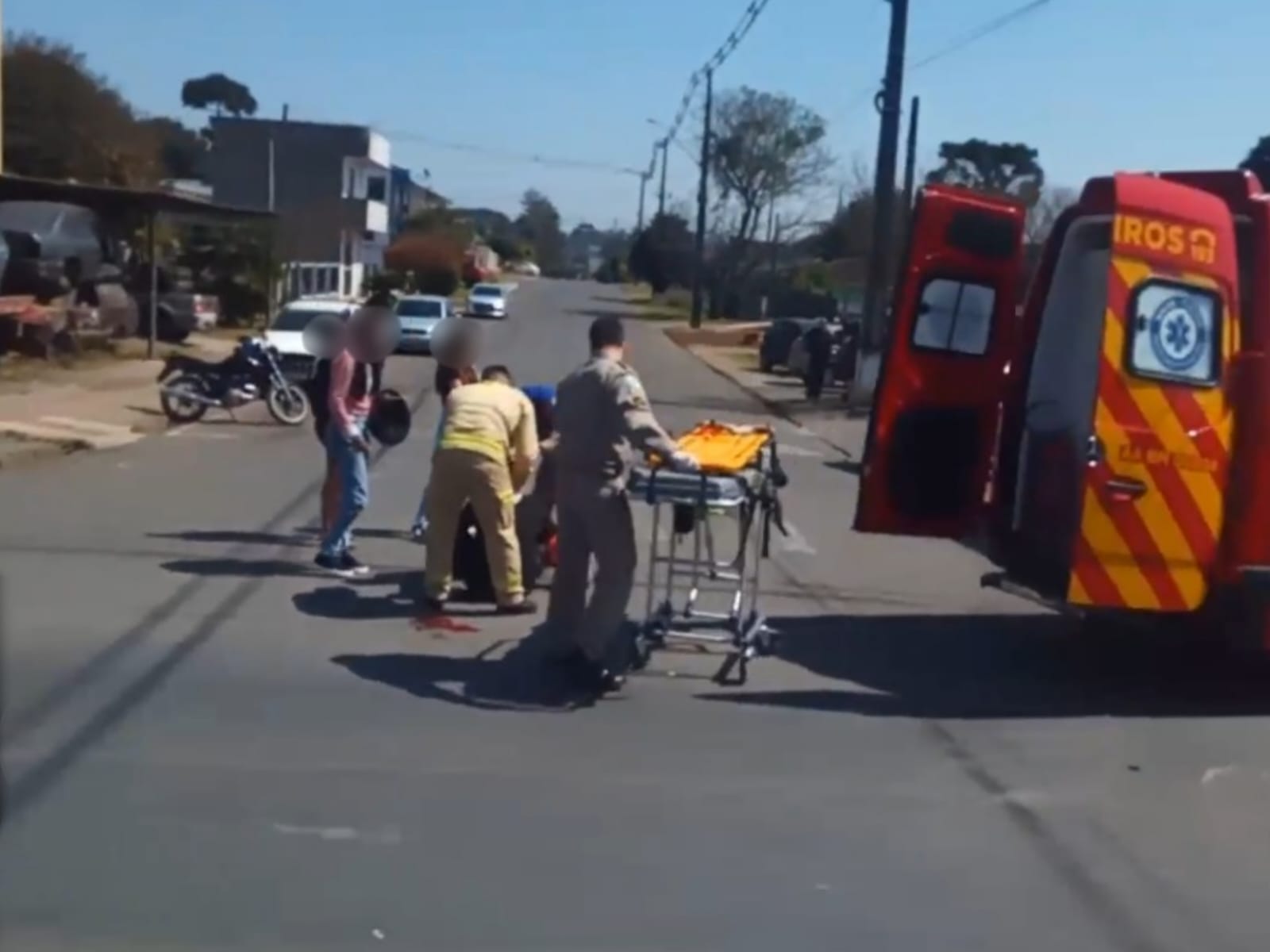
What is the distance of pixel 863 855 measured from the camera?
7719 mm

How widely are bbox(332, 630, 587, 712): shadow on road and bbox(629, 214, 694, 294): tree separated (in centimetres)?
10168

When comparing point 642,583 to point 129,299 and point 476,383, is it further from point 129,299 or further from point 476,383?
point 129,299

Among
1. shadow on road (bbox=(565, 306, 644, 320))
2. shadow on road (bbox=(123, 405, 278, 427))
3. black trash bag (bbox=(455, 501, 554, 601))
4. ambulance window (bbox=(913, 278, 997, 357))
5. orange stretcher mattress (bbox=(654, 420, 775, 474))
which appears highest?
ambulance window (bbox=(913, 278, 997, 357))

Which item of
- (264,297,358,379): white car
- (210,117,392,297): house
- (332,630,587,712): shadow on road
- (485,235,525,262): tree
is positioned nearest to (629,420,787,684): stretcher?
(332,630,587,712): shadow on road

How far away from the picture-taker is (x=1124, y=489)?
413 inches

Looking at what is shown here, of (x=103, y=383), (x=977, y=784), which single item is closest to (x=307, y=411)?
(x=103, y=383)

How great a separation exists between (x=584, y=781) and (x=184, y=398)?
64.8ft

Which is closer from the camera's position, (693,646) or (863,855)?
(863,855)

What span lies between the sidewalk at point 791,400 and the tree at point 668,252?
159 ft

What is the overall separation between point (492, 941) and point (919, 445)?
5.91m

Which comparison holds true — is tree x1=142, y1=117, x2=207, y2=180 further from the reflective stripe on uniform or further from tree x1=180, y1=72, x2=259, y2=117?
the reflective stripe on uniform

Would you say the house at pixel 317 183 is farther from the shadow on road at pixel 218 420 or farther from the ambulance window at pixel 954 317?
the ambulance window at pixel 954 317

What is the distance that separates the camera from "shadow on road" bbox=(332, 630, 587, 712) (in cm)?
1025

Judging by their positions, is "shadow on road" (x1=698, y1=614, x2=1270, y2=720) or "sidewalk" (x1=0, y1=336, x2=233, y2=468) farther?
"sidewalk" (x1=0, y1=336, x2=233, y2=468)
